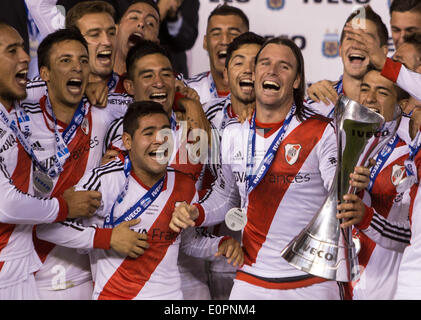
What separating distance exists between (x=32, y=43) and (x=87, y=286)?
1645mm

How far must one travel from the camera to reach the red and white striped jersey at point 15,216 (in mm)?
3072

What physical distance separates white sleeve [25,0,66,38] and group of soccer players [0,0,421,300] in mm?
456

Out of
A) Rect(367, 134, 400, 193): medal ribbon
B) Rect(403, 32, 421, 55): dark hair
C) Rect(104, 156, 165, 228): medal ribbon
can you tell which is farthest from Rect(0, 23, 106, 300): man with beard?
Rect(403, 32, 421, 55): dark hair

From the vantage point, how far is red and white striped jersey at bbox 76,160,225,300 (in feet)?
10.5

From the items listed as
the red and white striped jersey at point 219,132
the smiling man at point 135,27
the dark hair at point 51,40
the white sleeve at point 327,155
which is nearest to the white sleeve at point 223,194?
the red and white striped jersey at point 219,132

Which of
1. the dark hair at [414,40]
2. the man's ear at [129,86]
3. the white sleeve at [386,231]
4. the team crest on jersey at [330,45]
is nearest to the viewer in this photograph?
the white sleeve at [386,231]

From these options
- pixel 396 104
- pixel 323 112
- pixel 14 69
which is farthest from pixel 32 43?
pixel 396 104

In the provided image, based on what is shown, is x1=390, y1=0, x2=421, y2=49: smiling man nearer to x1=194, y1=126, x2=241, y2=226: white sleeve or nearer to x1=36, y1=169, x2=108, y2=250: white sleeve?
x1=194, y1=126, x2=241, y2=226: white sleeve

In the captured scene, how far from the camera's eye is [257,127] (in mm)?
3381

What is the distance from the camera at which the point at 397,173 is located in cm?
349

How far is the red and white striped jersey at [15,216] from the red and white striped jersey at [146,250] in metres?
0.18

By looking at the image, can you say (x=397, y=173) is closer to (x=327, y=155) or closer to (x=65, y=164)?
(x=327, y=155)

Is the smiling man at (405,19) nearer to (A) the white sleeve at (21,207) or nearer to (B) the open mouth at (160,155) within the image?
(B) the open mouth at (160,155)

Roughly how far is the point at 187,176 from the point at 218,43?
3.68 feet
